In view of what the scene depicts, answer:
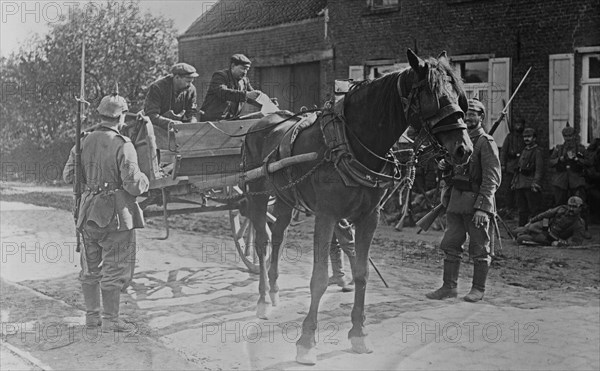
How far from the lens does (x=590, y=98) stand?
46.8ft

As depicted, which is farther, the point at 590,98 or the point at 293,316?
the point at 590,98

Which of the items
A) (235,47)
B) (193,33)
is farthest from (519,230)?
(193,33)

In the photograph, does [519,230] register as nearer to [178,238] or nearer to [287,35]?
[178,238]

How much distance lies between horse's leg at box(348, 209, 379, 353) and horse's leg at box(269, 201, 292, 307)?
151cm

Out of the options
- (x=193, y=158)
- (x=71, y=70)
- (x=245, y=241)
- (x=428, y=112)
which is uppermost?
(x=71, y=70)

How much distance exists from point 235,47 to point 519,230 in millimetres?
12119

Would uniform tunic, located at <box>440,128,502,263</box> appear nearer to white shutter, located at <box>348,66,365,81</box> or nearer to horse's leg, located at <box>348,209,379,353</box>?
horse's leg, located at <box>348,209,379,353</box>

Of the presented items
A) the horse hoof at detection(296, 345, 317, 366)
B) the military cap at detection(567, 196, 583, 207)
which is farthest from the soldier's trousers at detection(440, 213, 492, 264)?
the military cap at detection(567, 196, 583, 207)

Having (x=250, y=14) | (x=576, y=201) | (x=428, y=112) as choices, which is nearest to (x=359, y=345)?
(x=428, y=112)

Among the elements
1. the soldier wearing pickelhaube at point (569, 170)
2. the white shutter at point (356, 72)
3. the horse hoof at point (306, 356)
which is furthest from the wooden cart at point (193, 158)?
the white shutter at point (356, 72)

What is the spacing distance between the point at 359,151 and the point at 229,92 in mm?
2695

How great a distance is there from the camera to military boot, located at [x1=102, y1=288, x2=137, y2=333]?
20.5ft

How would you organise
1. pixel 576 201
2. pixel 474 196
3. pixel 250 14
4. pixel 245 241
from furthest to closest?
pixel 250 14
pixel 576 201
pixel 245 241
pixel 474 196

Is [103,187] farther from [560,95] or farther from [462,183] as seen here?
[560,95]
